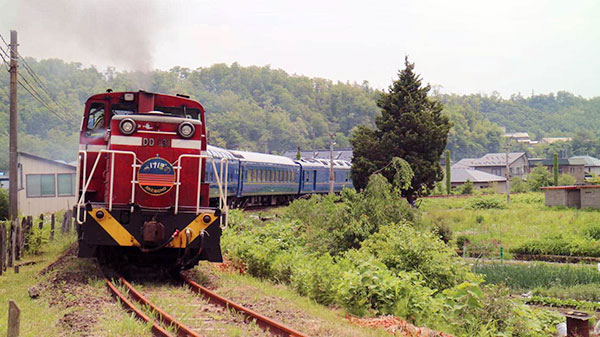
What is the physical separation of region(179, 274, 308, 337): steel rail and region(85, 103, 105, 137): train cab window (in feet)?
11.4

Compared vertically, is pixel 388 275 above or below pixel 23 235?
above

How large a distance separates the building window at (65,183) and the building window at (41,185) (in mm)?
331

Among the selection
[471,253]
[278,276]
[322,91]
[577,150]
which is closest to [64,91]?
[471,253]

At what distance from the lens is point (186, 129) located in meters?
10.3

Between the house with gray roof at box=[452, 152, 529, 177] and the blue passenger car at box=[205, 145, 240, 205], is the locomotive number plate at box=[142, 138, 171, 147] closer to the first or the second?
the blue passenger car at box=[205, 145, 240, 205]

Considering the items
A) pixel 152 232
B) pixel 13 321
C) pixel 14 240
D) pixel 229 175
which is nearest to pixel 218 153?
pixel 229 175

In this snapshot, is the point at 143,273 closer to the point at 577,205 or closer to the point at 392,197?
the point at 392,197

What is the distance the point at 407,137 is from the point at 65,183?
19.9 m

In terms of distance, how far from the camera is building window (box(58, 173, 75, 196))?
33969 millimetres

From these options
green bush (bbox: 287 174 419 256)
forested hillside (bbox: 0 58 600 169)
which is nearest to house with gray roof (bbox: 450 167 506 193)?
forested hillside (bbox: 0 58 600 169)

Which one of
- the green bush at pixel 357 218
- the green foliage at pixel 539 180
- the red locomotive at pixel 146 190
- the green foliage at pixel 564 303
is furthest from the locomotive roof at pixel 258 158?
the green foliage at pixel 539 180

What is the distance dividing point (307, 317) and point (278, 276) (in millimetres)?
3744

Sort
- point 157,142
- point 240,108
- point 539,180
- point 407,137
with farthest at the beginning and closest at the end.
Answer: point 240,108 → point 539,180 → point 407,137 → point 157,142

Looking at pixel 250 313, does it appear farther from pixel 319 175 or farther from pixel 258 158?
pixel 319 175
